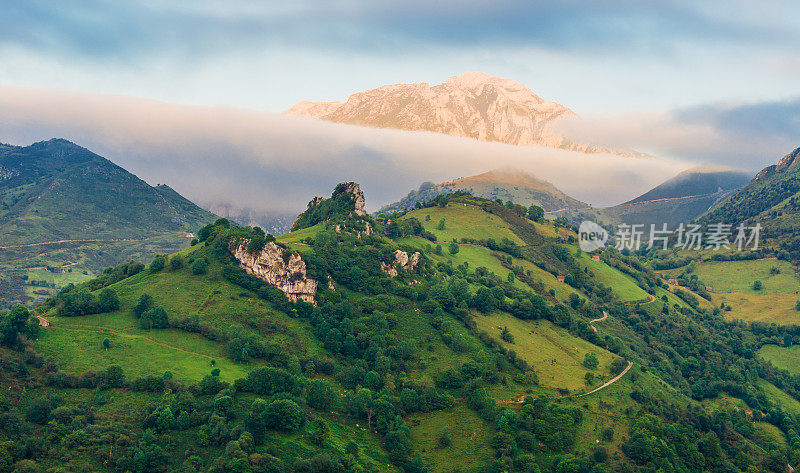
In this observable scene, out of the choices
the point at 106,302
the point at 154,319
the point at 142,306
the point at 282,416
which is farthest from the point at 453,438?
the point at 106,302

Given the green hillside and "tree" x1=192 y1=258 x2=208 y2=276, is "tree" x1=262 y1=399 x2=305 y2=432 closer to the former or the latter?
the green hillside

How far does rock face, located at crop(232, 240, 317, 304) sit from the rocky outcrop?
3030cm

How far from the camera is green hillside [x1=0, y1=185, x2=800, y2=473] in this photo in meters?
83.6

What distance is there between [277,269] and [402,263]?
44760 millimetres

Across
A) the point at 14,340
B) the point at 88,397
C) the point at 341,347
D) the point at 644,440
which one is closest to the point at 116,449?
the point at 88,397

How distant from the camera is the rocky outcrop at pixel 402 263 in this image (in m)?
162

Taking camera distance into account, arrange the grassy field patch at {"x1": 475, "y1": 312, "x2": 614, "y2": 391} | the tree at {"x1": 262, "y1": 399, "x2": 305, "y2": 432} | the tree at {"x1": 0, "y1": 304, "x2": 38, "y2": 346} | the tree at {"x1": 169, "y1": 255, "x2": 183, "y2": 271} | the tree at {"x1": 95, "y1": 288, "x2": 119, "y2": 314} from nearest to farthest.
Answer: the tree at {"x1": 262, "y1": 399, "x2": 305, "y2": 432} < the tree at {"x1": 0, "y1": 304, "x2": 38, "y2": 346} < the tree at {"x1": 95, "y1": 288, "x2": 119, "y2": 314} < the grassy field patch at {"x1": 475, "y1": 312, "x2": 614, "y2": 391} < the tree at {"x1": 169, "y1": 255, "x2": 183, "y2": 271}

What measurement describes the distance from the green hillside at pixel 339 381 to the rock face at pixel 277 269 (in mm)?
627

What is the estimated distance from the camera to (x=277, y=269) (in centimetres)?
13650

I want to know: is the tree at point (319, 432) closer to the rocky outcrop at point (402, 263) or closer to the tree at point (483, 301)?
the rocky outcrop at point (402, 263)

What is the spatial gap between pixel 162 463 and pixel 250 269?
6463cm

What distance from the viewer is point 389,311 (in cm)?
14238

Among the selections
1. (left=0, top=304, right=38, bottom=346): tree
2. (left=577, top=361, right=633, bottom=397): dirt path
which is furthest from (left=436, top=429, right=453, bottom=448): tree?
(left=0, top=304, right=38, bottom=346): tree

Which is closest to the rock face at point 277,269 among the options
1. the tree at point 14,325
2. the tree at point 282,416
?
the tree at point 282,416
